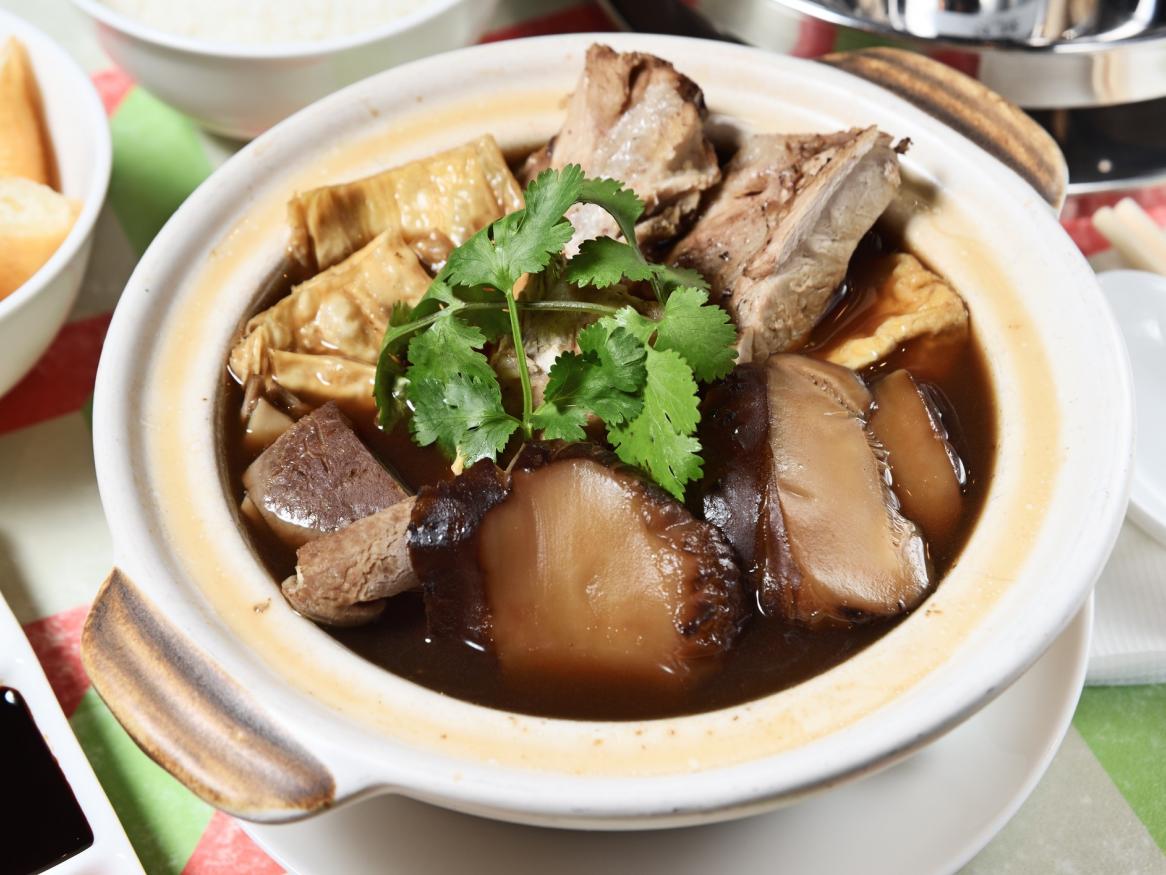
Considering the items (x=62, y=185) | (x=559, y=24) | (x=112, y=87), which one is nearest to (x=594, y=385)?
(x=62, y=185)

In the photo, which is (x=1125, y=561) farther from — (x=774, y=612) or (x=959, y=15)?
(x=959, y=15)

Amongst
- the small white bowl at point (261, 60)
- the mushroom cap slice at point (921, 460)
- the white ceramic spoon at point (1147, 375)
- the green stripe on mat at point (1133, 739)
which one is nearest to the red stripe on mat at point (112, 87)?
the small white bowl at point (261, 60)

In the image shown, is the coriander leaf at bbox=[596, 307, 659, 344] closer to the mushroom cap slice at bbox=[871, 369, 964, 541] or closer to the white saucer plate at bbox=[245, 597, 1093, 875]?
the mushroom cap slice at bbox=[871, 369, 964, 541]

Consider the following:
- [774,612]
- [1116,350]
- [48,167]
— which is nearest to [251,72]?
[48,167]

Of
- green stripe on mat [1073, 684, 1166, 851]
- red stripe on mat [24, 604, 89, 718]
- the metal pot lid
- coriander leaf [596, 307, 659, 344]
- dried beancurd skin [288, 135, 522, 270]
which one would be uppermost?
the metal pot lid

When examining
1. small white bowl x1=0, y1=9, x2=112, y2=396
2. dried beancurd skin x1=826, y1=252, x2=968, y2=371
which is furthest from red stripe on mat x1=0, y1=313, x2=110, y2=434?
dried beancurd skin x1=826, y1=252, x2=968, y2=371

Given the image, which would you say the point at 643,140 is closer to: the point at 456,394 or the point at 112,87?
the point at 456,394
